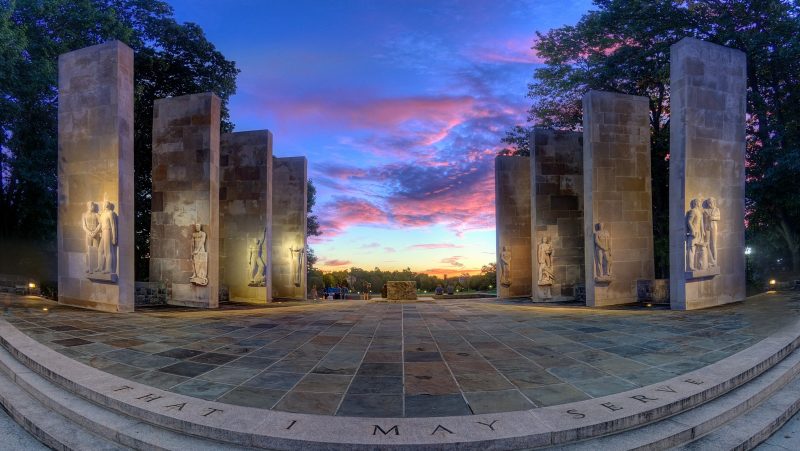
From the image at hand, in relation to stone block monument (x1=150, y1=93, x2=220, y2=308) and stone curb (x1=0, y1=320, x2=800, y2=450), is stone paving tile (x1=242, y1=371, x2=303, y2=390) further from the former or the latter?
stone block monument (x1=150, y1=93, x2=220, y2=308)

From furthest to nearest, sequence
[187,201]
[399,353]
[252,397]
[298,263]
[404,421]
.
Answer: [298,263]
[187,201]
[399,353]
[252,397]
[404,421]

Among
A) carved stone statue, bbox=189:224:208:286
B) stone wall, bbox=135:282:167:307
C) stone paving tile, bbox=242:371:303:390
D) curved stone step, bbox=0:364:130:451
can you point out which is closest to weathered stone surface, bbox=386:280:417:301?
carved stone statue, bbox=189:224:208:286

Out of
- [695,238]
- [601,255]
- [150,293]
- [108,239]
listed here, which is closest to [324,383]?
[108,239]

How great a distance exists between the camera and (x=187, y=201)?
45.1 ft

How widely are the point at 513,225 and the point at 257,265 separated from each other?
39.3 feet

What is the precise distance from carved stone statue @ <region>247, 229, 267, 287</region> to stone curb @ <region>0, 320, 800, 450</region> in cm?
1218

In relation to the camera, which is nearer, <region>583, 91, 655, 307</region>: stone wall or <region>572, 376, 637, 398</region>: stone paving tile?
<region>572, 376, 637, 398</region>: stone paving tile

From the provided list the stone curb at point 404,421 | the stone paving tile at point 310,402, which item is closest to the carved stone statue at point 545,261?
the stone curb at point 404,421

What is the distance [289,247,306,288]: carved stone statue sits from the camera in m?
19.8

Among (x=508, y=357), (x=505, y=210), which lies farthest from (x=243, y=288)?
(x=508, y=357)

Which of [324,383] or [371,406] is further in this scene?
[324,383]

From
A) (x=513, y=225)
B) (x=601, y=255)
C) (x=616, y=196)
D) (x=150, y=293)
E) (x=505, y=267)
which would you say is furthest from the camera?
(x=513, y=225)

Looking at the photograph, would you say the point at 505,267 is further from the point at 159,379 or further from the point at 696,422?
the point at 159,379

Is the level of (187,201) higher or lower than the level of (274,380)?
higher
